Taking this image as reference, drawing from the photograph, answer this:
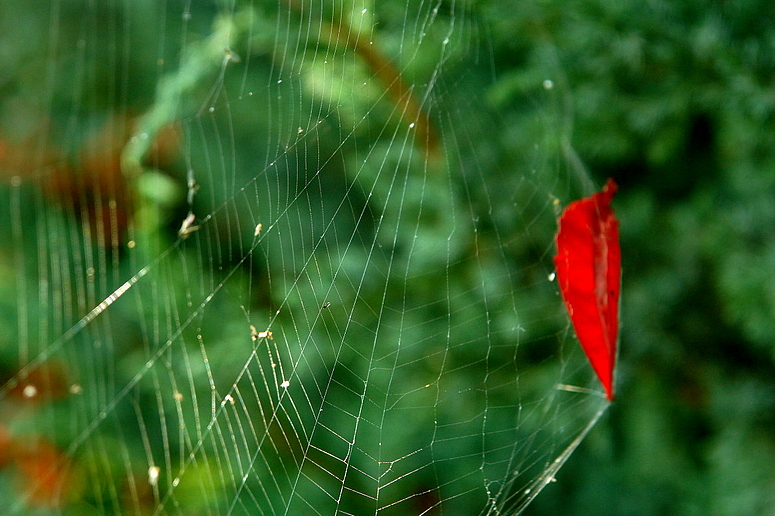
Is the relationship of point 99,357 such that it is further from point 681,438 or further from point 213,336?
point 681,438

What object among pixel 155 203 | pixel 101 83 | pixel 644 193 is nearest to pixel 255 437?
pixel 155 203

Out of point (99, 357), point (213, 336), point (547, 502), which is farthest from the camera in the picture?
point (99, 357)

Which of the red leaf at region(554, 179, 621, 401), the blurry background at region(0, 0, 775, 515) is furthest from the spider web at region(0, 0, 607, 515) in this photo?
the red leaf at region(554, 179, 621, 401)

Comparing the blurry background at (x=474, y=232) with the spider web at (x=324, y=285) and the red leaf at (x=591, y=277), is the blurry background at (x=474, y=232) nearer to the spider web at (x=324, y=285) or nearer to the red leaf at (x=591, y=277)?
the spider web at (x=324, y=285)

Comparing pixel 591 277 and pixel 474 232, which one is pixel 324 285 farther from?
pixel 591 277

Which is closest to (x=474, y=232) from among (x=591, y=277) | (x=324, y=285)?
(x=324, y=285)

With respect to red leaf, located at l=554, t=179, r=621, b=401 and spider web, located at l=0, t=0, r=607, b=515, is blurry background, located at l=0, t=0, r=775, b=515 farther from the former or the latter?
red leaf, located at l=554, t=179, r=621, b=401
